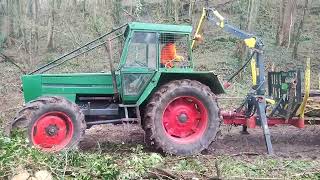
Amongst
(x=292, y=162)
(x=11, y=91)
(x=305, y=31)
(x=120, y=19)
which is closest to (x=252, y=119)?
(x=292, y=162)

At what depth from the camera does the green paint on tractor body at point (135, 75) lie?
317 inches

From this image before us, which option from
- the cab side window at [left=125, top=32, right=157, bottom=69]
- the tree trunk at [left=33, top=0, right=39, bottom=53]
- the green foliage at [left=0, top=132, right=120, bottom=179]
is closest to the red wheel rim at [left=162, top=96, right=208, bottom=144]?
the cab side window at [left=125, top=32, right=157, bottom=69]

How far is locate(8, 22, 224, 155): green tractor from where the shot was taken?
25.9ft

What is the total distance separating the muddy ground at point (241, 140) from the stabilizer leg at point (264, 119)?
0.63ft

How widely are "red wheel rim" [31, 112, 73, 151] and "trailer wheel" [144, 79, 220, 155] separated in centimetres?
132

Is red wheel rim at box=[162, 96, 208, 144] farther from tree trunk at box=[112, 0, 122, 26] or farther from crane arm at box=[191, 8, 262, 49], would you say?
tree trunk at box=[112, 0, 122, 26]

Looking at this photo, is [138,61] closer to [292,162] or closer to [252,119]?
[252,119]

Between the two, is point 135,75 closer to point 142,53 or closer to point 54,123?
point 142,53

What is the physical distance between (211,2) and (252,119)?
769 inches

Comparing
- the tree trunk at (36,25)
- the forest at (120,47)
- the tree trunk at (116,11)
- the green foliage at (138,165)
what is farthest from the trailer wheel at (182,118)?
the tree trunk at (36,25)

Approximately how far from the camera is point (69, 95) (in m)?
8.23

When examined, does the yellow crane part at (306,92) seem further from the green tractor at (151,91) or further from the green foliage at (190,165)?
the green foliage at (190,165)

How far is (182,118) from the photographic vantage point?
816cm

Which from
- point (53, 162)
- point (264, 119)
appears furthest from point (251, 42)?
point (53, 162)
